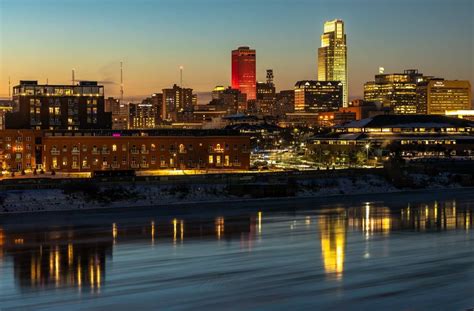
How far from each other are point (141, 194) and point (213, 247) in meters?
25.4

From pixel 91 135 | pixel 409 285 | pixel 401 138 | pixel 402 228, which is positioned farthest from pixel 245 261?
pixel 401 138

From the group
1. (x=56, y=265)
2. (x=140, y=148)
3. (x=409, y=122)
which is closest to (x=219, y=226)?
(x=56, y=265)

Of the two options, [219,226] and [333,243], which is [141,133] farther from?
[333,243]

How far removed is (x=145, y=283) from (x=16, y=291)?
16.1ft

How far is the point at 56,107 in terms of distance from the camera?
469ft

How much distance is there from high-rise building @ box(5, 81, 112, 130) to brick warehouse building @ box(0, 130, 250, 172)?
83.8 feet

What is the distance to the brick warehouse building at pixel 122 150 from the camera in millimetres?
108688

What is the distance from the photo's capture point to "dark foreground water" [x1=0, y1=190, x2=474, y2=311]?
27.6 m

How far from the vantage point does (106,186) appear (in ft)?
214

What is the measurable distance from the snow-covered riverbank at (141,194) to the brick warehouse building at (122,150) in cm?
3863

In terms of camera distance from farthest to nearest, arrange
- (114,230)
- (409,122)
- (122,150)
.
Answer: (409,122) → (122,150) → (114,230)

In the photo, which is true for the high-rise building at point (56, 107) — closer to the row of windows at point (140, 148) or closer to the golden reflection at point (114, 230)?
the row of windows at point (140, 148)

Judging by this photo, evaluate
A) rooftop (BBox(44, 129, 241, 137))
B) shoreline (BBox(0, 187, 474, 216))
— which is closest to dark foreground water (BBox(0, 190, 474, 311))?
shoreline (BBox(0, 187, 474, 216))

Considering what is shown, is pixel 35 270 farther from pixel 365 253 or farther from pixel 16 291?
pixel 365 253
